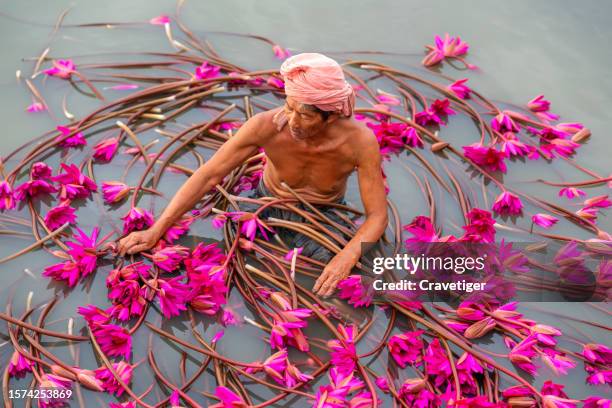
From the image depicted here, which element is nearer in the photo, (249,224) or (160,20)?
(249,224)

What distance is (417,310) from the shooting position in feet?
8.86

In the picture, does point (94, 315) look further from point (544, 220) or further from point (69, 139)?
point (544, 220)

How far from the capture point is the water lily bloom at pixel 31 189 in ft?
9.64

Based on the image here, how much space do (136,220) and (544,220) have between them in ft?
4.94

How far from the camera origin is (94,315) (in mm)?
2539

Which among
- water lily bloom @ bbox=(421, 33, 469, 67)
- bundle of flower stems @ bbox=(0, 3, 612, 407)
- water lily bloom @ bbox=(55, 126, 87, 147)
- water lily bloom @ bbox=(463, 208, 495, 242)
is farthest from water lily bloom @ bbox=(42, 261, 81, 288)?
water lily bloom @ bbox=(421, 33, 469, 67)

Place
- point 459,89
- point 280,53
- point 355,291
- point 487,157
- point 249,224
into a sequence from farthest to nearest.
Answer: point 280,53 < point 459,89 < point 487,157 < point 249,224 < point 355,291

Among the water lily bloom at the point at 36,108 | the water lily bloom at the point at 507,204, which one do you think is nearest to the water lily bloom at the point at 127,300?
the water lily bloom at the point at 36,108

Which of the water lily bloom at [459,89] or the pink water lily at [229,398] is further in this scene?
the water lily bloom at [459,89]

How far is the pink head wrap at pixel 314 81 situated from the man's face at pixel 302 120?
32 mm

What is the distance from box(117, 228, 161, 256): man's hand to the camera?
2721 millimetres

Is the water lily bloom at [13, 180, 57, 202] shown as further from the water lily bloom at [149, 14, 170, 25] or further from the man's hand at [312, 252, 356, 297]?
the water lily bloom at [149, 14, 170, 25]

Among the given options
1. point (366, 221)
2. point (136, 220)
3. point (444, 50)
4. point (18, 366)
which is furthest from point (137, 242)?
point (444, 50)

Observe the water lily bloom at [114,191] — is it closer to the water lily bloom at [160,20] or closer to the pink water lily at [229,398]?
the pink water lily at [229,398]
